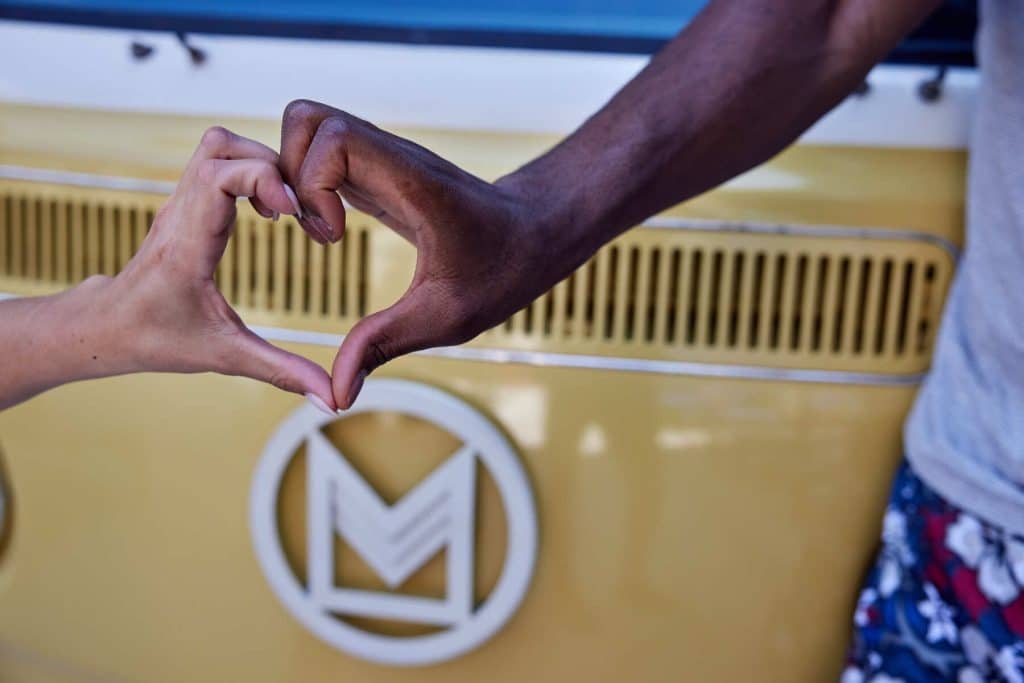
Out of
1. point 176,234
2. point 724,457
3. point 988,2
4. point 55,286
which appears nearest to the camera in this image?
point 176,234

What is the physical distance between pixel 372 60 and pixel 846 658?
2.46 feet

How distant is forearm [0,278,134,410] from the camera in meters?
0.76

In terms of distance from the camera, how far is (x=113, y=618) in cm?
123

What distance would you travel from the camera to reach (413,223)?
0.66 m

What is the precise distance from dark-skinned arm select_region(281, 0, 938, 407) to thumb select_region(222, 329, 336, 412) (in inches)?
0.8

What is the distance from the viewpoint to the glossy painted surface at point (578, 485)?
3.67 feet

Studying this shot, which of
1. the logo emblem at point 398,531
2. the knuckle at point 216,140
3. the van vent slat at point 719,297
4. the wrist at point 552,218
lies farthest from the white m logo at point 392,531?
the knuckle at point 216,140

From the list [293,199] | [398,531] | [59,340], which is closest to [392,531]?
[398,531]

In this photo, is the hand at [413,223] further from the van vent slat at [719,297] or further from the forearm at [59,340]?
the van vent slat at [719,297]

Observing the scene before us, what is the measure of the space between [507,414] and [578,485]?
96 millimetres

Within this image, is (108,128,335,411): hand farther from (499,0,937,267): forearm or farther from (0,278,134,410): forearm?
(499,0,937,267): forearm

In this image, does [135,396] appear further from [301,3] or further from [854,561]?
[854,561]

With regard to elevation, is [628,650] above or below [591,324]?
below

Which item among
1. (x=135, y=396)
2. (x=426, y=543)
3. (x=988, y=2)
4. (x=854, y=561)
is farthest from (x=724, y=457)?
(x=135, y=396)
